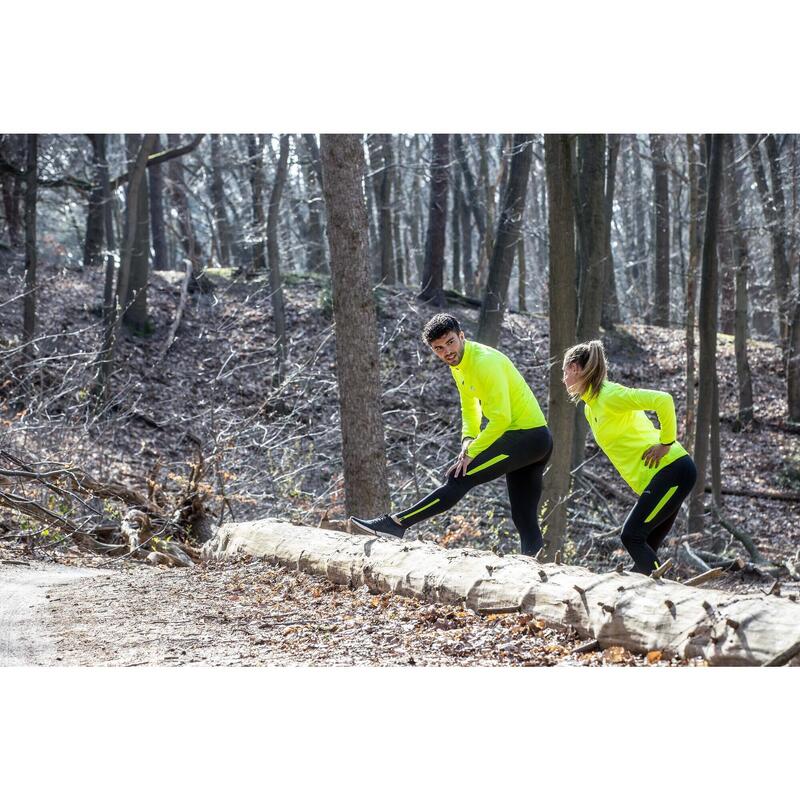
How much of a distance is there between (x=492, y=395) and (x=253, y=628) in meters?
2.38

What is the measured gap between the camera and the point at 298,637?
5.69m

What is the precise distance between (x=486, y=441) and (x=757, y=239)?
1868cm

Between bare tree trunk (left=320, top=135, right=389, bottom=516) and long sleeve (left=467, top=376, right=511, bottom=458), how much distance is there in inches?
82.4

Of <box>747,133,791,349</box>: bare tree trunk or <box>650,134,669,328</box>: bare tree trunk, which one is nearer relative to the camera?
<box>747,133,791,349</box>: bare tree trunk

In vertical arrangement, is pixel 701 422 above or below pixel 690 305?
below

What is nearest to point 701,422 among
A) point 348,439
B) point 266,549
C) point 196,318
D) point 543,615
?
point 348,439

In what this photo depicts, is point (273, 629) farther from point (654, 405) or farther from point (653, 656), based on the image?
point (654, 405)

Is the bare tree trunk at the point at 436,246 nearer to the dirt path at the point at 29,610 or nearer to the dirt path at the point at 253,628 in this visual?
the dirt path at the point at 29,610

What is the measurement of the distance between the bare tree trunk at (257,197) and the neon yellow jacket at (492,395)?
11.7 m

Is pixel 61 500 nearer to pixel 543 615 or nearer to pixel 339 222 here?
pixel 339 222

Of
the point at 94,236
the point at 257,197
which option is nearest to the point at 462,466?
the point at 257,197

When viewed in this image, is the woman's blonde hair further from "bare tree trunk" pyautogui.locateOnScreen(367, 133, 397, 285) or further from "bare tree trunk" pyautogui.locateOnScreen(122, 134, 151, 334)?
"bare tree trunk" pyautogui.locateOnScreen(367, 133, 397, 285)

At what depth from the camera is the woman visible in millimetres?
6270

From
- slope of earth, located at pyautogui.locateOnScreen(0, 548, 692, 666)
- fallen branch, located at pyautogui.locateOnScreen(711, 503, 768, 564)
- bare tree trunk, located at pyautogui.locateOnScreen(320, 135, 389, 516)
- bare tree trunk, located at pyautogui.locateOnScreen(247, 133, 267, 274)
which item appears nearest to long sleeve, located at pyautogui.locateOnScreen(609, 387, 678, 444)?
slope of earth, located at pyautogui.locateOnScreen(0, 548, 692, 666)
